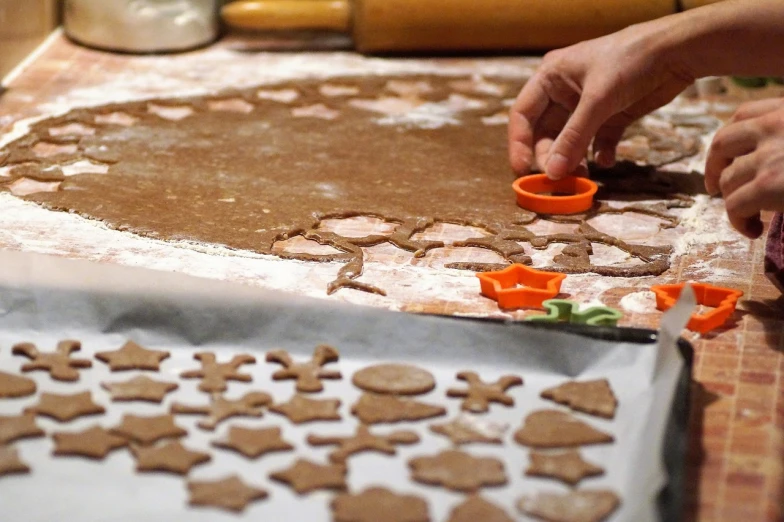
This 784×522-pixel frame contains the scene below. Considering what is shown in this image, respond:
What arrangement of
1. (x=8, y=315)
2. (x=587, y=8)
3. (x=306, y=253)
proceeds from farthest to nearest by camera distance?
(x=587, y=8), (x=306, y=253), (x=8, y=315)

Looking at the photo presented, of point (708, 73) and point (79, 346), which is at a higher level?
point (708, 73)

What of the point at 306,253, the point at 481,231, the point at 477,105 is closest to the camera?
the point at 306,253

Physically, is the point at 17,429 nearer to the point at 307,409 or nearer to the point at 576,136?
the point at 307,409

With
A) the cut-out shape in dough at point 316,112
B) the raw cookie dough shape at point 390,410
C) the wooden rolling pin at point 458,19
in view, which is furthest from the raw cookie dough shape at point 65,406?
the wooden rolling pin at point 458,19

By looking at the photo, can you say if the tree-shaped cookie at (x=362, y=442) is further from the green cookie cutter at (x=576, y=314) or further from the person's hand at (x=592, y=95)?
the person's hand at (x=592, y=95)

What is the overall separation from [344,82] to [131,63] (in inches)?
23.1

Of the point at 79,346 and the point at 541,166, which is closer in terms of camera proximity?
the point at 79,346

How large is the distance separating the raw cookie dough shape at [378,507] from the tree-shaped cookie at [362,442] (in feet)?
0.20

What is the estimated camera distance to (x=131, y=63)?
258cm

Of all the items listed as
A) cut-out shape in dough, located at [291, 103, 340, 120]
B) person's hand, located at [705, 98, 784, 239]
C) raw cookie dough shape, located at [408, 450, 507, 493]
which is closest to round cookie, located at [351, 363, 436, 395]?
raw cookie dough shape, located at [408, 450, 507, 493]

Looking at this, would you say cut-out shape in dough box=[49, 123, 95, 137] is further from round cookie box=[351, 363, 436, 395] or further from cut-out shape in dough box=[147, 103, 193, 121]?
round cookie box=[351, 363, 436, 395]

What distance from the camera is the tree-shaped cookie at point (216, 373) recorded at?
3.55ft

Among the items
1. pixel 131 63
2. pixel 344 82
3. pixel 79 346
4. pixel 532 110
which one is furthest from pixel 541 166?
pixel 131 63

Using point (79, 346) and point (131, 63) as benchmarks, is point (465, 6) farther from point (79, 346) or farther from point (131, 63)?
point (79, 346)
